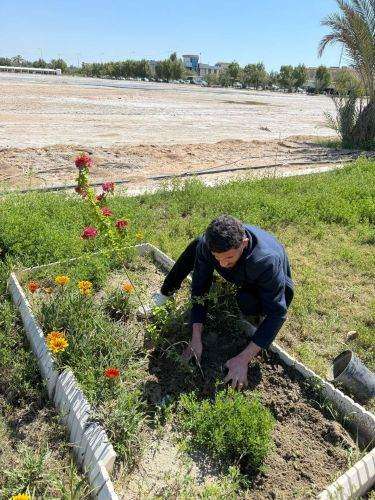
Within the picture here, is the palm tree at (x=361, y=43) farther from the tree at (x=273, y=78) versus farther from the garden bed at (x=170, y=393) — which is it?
the tree at (x=273, y=78)

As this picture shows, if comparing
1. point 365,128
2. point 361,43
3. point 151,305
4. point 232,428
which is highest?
point 361,43

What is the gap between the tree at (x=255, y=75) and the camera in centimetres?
8806

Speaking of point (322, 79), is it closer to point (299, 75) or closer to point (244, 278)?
point (299, 75)

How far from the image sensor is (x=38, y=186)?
Result: 7.18 meters

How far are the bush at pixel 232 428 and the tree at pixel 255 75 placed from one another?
92681mm

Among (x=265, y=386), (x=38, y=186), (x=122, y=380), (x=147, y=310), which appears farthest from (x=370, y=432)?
(x=38, y=186)

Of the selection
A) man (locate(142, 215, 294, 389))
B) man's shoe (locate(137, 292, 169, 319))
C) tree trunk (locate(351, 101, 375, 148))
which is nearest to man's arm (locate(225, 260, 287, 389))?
man (locate(142, 215, 294, 389))

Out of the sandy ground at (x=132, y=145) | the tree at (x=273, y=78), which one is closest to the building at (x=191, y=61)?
the tree at (x=273, y=78)

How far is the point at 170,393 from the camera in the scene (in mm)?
3008

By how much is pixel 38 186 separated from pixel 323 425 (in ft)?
19.0

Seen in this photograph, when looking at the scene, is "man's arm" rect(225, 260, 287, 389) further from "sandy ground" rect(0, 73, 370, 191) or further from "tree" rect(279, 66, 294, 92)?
"tree" rect(279, 66, 294, 92)

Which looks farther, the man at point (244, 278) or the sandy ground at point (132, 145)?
the sandy ground at point (132, 145)

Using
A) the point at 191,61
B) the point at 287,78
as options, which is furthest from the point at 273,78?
the point at 191,61

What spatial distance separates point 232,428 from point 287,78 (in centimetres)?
9555
